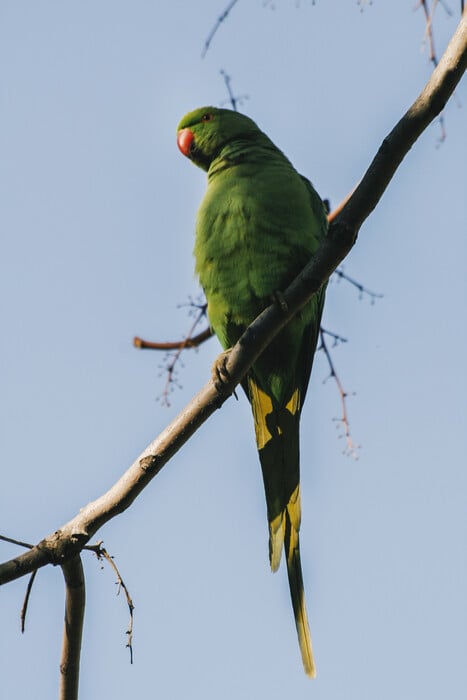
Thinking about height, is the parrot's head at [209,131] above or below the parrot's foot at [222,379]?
above

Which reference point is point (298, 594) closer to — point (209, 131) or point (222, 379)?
point (222, 379)

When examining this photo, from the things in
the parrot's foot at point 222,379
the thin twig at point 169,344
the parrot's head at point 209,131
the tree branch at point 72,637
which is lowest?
the tree branch at point 72,637

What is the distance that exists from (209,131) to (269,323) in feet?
6.54

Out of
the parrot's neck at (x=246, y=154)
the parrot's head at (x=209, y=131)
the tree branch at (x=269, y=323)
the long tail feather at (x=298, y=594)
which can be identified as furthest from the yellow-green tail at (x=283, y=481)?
the parrot's head at (x=209, y=131)

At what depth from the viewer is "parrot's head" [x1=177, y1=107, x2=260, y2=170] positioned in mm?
3982

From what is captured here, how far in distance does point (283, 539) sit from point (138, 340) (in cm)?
103

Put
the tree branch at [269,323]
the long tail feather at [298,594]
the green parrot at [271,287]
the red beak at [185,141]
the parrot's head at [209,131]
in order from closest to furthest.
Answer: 1. the tree branch at [269,323]
2. the long tail feather at [298,594]
3. the green parrot at [271,287]
4. the parrot's head at [209,131]
5. the red beak at [185,141]

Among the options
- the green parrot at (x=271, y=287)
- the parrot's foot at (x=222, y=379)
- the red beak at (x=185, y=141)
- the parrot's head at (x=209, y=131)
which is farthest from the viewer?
the red beak at (x=185, y=141)

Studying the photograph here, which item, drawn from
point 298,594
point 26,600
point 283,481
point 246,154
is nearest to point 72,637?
point 26,600

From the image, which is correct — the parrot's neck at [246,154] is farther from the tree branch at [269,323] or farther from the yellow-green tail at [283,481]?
the tree branch at [269,323]

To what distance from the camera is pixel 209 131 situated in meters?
4.07

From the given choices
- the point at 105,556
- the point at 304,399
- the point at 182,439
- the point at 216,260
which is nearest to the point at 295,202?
the point at 216,260

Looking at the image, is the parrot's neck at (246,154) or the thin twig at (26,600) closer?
the thin twig at (26,600)

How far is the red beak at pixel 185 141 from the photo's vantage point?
410 centimetres
